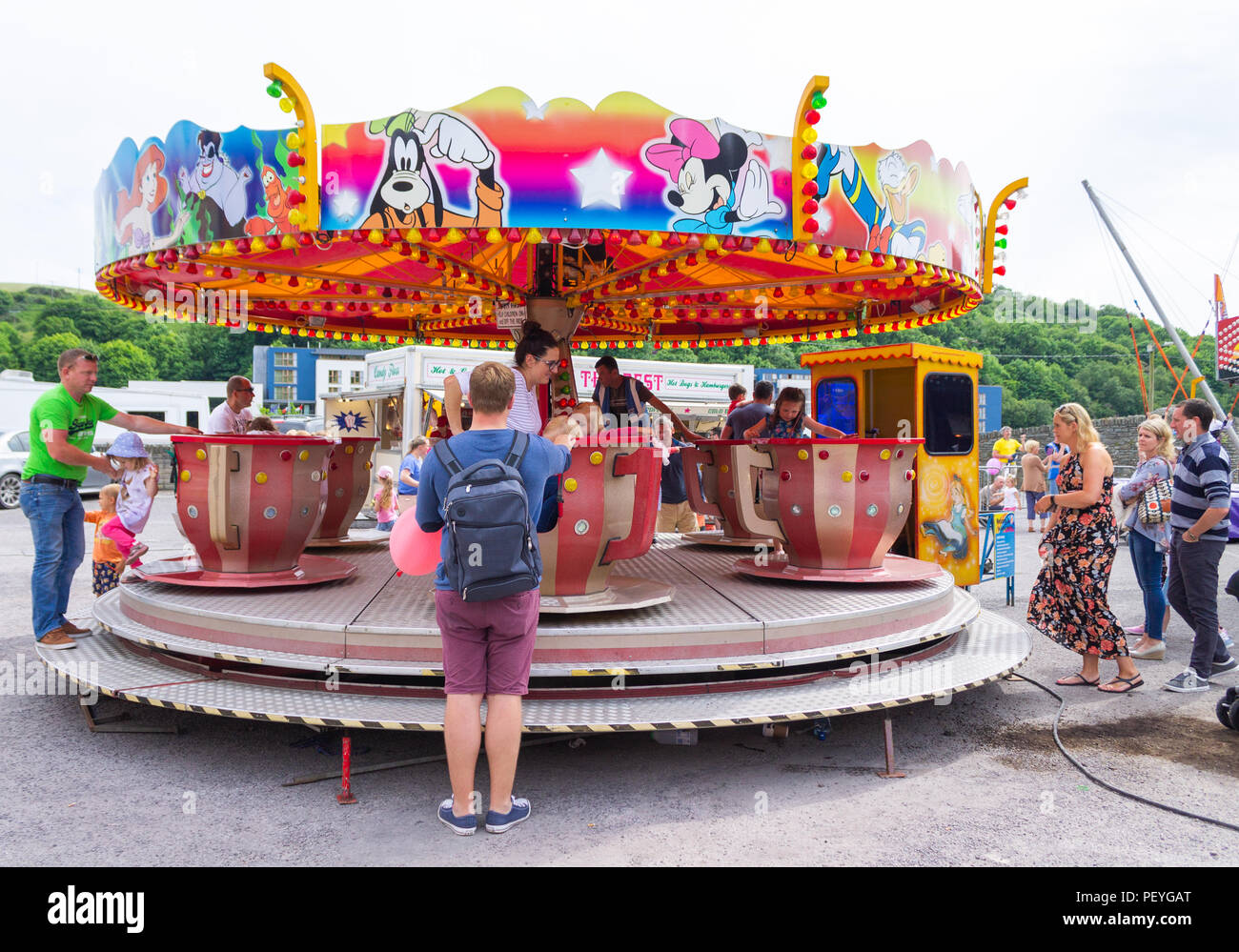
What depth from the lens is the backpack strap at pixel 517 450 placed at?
3396mm

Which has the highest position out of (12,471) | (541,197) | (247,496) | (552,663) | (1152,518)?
(541,197)

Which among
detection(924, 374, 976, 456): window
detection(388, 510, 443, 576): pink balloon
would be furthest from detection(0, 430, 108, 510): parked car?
detection(388, 510, 443, 576): pink balloon

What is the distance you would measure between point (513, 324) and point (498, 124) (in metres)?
2.53

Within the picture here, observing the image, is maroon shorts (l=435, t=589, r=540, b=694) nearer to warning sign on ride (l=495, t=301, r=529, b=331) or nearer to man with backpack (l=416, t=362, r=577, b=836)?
man with backpack (l=416, t=362, r=577, b=836)

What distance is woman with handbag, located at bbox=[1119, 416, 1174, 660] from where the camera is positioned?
6473 millimetres

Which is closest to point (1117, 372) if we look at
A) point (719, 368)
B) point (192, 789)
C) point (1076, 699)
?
point (719, 368)

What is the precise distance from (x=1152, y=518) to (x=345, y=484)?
6342mm

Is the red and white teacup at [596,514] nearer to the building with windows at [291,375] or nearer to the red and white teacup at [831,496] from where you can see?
the red and white teacup at [831,496]

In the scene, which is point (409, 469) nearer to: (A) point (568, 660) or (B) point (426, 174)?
(B) point (426, 174)

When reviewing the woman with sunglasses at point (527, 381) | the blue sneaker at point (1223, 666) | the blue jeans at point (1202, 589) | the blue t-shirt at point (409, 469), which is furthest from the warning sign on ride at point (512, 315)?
the blue sneaker at point (1223, 666)

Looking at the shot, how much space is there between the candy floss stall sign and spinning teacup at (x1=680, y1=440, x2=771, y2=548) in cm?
340

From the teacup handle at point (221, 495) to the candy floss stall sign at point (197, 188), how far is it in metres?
1.26

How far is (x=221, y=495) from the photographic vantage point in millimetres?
5418

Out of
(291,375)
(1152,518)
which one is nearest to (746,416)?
(1152,518)
